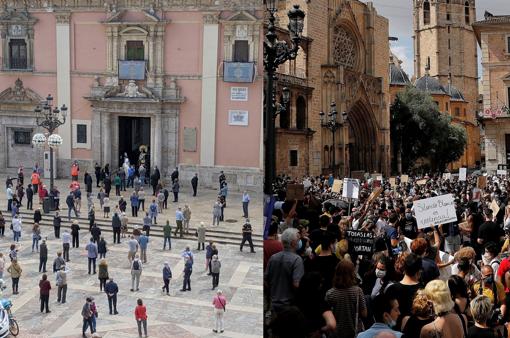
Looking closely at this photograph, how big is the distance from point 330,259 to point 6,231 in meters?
1.17

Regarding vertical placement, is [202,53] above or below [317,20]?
below

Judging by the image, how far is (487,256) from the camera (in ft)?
10.2

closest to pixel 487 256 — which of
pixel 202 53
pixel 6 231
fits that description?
pixel 202 53

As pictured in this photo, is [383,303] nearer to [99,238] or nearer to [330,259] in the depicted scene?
[330,259]

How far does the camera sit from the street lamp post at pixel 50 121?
1.92 metres

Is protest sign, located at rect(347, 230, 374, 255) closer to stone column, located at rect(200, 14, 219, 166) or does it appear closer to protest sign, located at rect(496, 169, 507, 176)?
stone column, located at rect(200, 14, 219, 166)

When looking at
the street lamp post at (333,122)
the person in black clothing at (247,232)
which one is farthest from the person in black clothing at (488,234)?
the person in black clothing at (247,232)

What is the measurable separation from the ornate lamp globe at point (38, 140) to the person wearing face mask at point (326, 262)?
1010 mm

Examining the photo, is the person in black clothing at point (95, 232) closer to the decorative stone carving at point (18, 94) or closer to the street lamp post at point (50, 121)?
the street lamp post at point (50, 121)

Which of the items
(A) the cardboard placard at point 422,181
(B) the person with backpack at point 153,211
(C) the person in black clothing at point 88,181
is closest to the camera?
(C) the person in black clothing at point 88,181

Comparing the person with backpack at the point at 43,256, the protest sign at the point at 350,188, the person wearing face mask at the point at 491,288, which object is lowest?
the person wearing face mask at the point at 491,288

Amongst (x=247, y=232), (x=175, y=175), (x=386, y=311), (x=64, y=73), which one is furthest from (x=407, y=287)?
(x=64, y=73)

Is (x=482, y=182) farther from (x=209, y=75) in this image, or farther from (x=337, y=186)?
(x=209, y=75)

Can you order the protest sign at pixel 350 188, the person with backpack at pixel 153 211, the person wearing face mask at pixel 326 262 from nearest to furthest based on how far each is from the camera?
the person with backpack at pixel 153 211, the person wearing face mask at pixel 326 262, the protest sign at pixel 350 188
